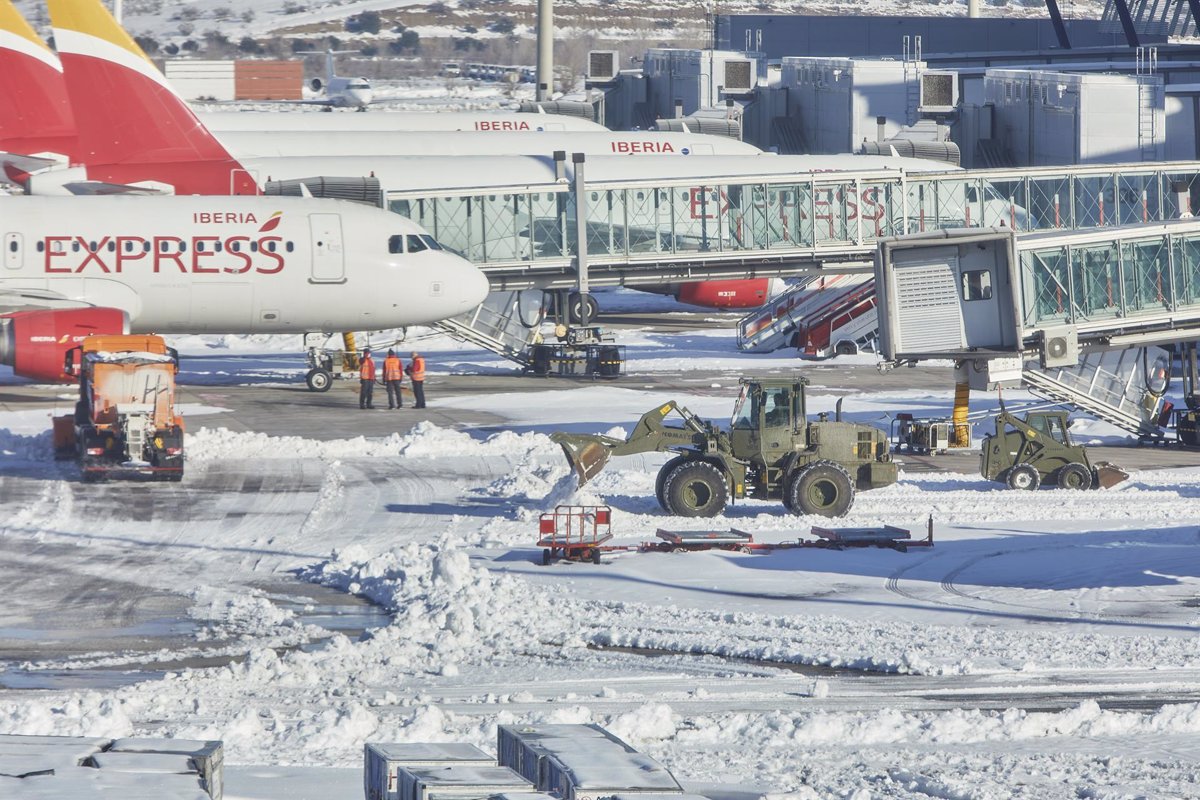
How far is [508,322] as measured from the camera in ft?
184

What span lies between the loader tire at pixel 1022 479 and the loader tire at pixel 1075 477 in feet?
2.01

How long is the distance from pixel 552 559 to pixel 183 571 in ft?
20.0

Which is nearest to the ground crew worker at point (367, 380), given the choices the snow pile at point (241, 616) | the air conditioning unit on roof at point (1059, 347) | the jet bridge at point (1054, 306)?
the jet bridge at point (1054, 306)

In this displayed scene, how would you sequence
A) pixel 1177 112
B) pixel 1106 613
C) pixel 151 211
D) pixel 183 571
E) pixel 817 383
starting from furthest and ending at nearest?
pixel 1177 112 → pixel 817 383 → pixel 151 211 → pixel 183 571 → pixel 1106 613

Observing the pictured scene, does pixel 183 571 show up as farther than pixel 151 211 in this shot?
No

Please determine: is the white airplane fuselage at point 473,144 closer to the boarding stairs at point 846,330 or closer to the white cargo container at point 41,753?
the boarding stairs at point 846,330

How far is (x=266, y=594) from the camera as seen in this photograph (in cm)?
2677

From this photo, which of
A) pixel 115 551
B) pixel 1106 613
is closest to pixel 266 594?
pixel 115 551

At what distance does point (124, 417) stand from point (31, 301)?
10655mm

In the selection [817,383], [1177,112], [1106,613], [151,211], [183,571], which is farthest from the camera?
[1177,112]

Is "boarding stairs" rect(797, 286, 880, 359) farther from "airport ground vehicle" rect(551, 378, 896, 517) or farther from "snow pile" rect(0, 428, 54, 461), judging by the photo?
"snow pile" rect(0, 428, 54, 461)

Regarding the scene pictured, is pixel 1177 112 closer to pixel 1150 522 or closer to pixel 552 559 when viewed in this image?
pixel 1150 522

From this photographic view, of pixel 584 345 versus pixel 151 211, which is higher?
pixel 151 211

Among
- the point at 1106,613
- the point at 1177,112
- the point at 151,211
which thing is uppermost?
the point at 1177,112
